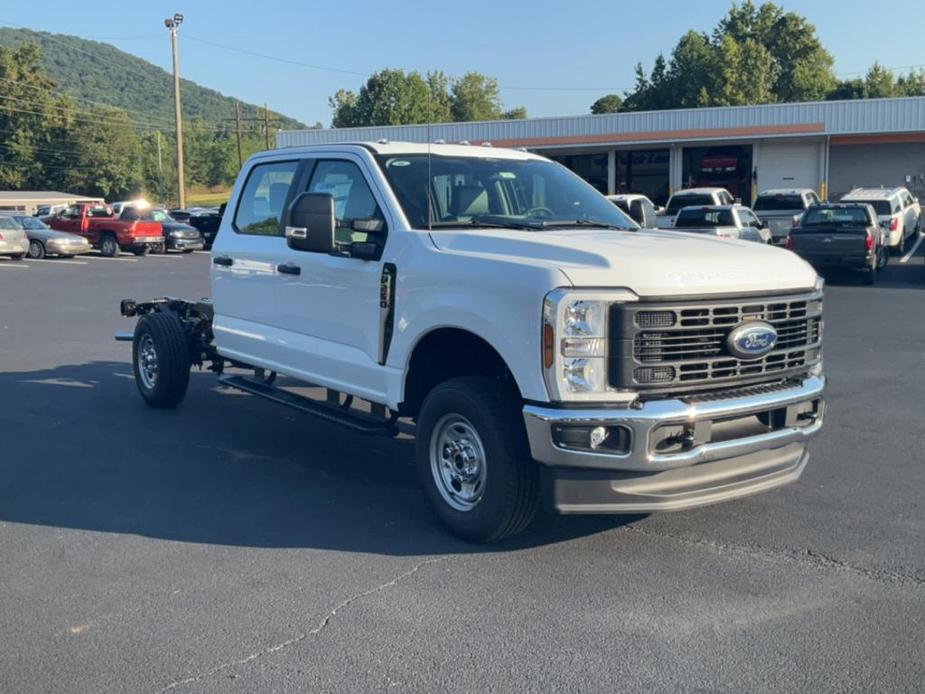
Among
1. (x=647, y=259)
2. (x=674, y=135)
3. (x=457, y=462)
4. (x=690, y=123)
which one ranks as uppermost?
(x=690, y=123)

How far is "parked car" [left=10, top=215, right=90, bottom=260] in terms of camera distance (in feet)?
106

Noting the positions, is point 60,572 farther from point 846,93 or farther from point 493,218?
point 846,93

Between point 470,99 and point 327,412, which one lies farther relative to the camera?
point 470,99

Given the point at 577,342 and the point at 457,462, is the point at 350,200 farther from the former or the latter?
the point at 577,342

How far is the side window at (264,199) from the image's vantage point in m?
7.17

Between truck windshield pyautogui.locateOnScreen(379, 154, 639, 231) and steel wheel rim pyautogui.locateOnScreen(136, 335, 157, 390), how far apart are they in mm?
3692

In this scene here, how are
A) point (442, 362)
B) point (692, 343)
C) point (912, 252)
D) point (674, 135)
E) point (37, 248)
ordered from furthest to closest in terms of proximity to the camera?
point (674, 135) < point (37, 248) < point (912, 252) < point (442, 362) < point (692, 343)

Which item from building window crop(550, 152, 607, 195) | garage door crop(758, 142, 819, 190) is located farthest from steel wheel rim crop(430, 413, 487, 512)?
building window crop(550, 152, 607, 195)

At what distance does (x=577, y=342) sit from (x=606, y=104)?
3972 inches

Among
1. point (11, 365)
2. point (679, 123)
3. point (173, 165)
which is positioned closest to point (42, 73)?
point (173, 165)

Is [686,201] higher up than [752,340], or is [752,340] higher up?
[686,201]

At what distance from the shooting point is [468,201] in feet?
20.2

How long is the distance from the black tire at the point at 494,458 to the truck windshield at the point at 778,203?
26.0 meters

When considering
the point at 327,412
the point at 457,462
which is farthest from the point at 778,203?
the point at 457,462
